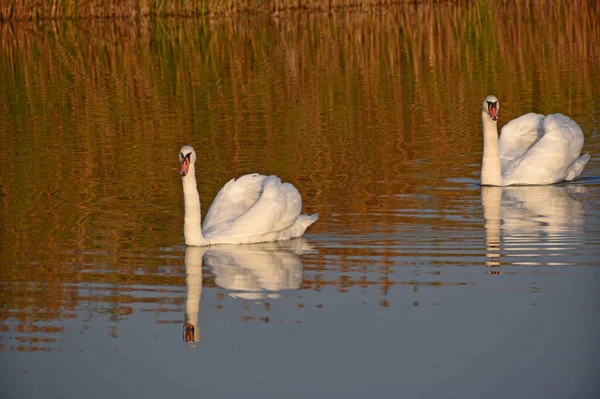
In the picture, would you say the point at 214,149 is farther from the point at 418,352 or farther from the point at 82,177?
the point at 418,352

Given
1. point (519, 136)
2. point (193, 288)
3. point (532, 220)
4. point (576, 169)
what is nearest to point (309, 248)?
point (193, 288)

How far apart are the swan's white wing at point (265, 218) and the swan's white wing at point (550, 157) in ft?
10.8

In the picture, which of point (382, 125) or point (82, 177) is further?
point (382, 125)

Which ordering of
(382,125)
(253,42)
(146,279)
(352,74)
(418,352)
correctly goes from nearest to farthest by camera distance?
1. (418,352)
2. (146,279)
3. (382,125)
4. (352,74)
5. (253,42)

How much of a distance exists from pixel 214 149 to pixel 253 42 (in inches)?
612

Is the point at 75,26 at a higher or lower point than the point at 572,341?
higher

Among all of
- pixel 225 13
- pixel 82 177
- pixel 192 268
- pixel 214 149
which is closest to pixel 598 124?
pixel 214 149

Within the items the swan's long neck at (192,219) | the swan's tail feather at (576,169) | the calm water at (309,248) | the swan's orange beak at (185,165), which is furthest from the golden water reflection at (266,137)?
the swan's orange beak at (185,165)

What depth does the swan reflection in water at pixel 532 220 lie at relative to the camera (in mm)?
10227

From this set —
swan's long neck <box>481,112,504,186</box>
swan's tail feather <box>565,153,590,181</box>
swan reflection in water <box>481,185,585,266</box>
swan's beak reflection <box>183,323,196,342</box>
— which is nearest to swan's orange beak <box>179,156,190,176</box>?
swan reflection in water <box>481,185,585,266</box>

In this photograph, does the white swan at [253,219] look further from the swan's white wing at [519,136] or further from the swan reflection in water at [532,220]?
the swan's white wing at [519,136]

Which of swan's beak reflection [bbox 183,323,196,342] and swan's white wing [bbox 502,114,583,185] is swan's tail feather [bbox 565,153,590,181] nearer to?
swan's white wing [bbox 502,114,583,185]

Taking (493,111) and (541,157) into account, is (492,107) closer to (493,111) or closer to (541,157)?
(493,111)

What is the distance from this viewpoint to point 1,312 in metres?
9.03
